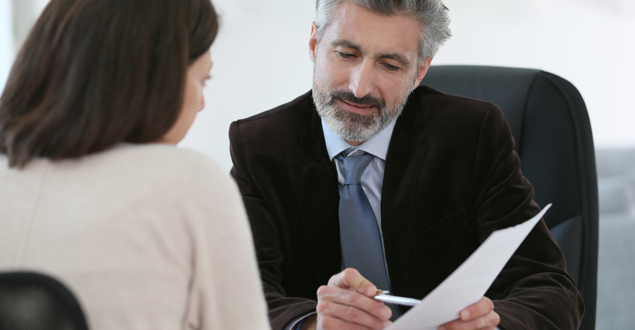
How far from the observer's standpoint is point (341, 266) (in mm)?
1321

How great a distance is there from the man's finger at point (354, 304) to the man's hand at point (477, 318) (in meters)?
0.11

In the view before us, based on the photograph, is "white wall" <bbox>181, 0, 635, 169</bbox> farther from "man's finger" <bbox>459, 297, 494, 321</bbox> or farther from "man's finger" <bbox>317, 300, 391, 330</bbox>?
"man's finger" <bbox>459, 297, 494, 321</bbox>

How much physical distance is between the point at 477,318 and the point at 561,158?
21.7 inches

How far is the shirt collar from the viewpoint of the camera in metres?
1.34

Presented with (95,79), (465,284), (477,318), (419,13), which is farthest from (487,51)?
(95,79)

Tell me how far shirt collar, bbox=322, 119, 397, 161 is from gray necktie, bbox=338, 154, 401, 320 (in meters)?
0.08

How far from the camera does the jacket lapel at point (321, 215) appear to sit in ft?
4.29

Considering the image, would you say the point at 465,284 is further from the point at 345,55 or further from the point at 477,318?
the point at 345,55

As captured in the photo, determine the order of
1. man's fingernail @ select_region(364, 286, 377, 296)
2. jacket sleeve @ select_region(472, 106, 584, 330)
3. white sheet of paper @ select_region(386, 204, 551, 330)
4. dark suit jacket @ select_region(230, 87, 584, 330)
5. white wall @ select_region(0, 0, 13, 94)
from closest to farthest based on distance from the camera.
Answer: white sheet of paper @ select_region(386, 204, 551, 330) → man's fingernail @ select_region(364, 286, 377, 296) → jacket sleeve @ select_region(472, 106, 584, 330) → dark suit jacket @ select_region(230, 87, 584, 330) → white wall @ select_region(0, 0, 13, 94)

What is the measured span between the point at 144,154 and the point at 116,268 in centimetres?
12

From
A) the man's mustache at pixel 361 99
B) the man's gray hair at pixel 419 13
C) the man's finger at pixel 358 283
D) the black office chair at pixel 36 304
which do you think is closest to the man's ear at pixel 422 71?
the man's gray hair at pixel 419 13

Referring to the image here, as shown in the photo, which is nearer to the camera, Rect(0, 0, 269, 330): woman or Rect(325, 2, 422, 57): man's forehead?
Rect(0, 0, 269, 330): woman

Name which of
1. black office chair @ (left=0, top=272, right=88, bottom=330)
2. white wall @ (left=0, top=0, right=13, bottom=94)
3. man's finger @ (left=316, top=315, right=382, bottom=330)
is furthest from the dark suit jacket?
white wall @ (left=0, top=0, right=13, bottom=94)

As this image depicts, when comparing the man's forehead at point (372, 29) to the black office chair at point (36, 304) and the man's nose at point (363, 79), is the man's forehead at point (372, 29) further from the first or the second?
the black office chair at point (36, 304)
